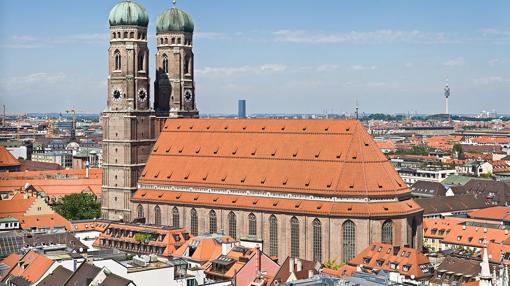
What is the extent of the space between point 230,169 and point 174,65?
26.1 meters

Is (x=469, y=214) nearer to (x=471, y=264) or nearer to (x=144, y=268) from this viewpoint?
(x=471, y=264)

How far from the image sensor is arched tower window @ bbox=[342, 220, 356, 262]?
107 metres

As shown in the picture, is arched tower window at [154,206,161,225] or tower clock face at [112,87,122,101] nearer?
arched tower window at [154,206,161,225]

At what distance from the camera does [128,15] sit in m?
128

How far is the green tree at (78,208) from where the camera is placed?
142 metres

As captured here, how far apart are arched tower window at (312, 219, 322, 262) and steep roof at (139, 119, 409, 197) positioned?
411 centimetres

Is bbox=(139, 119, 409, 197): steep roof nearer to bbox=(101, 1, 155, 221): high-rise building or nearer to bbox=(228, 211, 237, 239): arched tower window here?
bbox=(101, 1, 155, 221): high-rise building

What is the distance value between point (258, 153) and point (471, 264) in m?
36.4

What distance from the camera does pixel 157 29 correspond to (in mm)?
139750

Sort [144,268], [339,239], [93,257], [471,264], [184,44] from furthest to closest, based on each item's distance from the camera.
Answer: [184,44]
[339,239]
[471,264]
[93,257]
[144,268]

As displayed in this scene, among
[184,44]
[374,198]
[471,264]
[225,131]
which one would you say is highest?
[184,44]

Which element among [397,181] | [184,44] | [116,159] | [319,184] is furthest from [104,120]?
[397,181]

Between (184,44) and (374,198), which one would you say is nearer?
(374,198)

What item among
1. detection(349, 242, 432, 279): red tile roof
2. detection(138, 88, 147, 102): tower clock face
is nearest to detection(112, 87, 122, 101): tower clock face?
detection(138, 88, 147, 102): tower clock face
